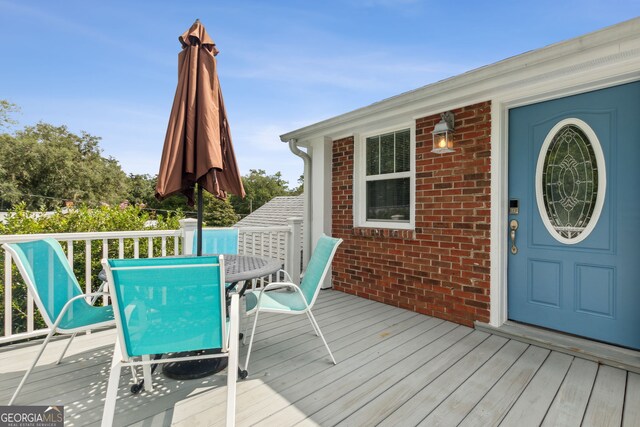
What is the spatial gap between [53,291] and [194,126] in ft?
4.84

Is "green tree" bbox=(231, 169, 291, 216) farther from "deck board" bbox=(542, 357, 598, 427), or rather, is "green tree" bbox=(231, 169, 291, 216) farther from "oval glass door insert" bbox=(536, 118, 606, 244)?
"deck board" bbox=(542, 357, 598, 427)

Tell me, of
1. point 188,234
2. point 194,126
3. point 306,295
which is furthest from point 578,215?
point 188,234

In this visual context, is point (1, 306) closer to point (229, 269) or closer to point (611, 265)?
point (229, 269)

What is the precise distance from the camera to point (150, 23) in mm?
5234

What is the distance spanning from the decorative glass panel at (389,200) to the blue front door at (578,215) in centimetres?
120

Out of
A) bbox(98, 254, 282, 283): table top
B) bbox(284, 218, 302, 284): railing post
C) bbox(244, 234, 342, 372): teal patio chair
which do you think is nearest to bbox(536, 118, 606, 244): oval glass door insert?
bbox(244, 234, 342, 372): teal patio chair

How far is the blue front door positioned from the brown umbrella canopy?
9.08 ft

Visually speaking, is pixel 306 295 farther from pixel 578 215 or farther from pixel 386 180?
pixel 578 215

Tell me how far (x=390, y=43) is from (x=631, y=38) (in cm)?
454

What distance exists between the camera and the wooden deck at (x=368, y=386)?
5.83ft

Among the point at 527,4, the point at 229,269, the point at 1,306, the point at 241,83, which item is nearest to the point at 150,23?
the point at 241,83

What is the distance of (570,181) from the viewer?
2709 mm

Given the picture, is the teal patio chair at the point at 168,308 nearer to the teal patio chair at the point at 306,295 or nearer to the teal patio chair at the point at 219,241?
the teal patio chair at the point at 306,295

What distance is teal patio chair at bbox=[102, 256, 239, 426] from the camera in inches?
58.6
